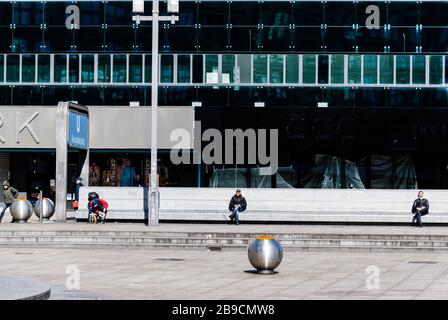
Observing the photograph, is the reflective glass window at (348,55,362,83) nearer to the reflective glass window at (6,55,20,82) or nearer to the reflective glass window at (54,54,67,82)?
the reflective glass window at (54,54,67,82)

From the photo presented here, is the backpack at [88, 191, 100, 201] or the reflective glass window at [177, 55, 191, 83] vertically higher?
the reflective glass window at [177, 55, 191, 83]

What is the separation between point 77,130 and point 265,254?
68.8 ft

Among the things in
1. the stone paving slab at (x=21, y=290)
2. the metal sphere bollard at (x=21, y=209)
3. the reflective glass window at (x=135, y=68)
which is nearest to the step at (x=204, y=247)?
the metal sphere bollard at (x=21, y=209)

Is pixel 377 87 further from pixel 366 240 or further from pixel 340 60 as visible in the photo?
pixel 366 240

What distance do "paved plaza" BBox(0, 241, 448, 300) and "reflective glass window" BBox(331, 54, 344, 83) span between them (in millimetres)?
23106

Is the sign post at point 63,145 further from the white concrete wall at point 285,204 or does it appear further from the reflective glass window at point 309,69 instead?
the reflective glass window at point 309,69

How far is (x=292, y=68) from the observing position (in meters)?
50.5

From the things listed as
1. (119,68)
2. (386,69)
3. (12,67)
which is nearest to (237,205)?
(386,69)

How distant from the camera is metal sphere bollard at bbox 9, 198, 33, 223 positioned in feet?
127

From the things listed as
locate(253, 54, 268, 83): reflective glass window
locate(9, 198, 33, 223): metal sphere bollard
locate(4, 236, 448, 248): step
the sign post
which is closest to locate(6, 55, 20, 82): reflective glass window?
locate(253, 54, 268, 83): reflective glass window

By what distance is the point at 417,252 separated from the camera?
2873cm

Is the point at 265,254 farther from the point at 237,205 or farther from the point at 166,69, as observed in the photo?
the point at 166,69
